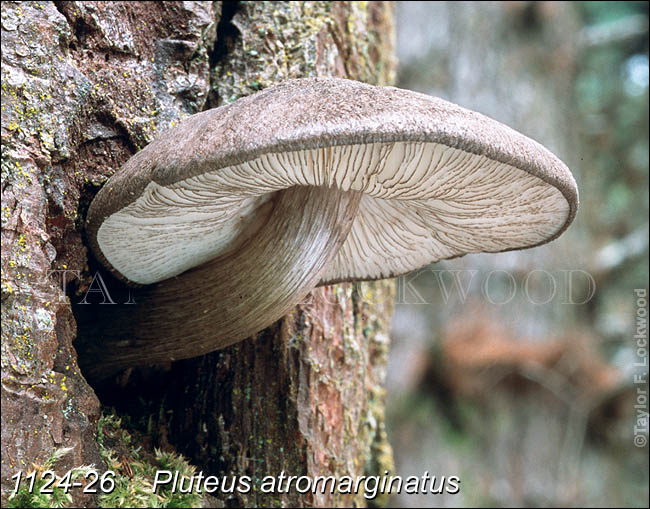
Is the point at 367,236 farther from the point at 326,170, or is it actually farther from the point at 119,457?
the point at 119,457

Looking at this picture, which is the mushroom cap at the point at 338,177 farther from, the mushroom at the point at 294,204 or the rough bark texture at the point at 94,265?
the rough bark texture at the point at 94,265

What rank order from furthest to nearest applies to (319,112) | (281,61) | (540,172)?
1. (281,61)
2. (540,172)
3. (319,112)

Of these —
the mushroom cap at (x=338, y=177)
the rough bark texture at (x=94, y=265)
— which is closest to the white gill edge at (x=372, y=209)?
the mushroom cap at (x=338, y=177)

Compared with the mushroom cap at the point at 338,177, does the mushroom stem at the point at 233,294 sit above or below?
below

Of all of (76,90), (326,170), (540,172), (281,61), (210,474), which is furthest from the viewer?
(281,61)

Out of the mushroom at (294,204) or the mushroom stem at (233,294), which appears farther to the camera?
the mushroom stem at (233,294)

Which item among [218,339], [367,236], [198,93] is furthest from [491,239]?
[198,93]

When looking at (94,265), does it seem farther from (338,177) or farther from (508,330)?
(508,330)
